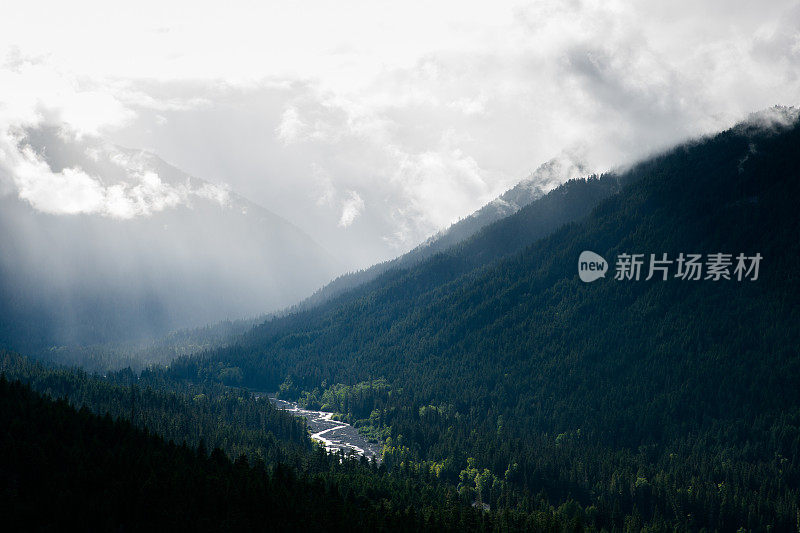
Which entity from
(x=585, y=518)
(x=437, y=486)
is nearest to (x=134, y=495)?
(x=437, y=486)

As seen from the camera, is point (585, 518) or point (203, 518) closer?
point (203, 518)

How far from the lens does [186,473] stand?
136125mm

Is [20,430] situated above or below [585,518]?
above

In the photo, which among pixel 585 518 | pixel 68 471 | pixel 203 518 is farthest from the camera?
pixel 585 518

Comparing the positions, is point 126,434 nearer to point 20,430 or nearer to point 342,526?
point 20,430

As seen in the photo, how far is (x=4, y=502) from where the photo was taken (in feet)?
361

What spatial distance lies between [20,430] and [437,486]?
101 m

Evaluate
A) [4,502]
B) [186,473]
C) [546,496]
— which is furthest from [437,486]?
[4,502]

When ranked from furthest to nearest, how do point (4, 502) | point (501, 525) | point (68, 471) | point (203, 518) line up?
1. point (501, 525)
2. point (68, 471)
3. point (203, 518)
4. point (4, 502)

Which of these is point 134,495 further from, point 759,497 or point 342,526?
point 759,497

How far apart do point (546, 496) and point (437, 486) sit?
101 ft

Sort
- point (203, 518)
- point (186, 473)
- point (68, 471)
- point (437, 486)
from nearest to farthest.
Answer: point (203, 518)
point (68, 471)
point (186, 473)
point (437, 486)

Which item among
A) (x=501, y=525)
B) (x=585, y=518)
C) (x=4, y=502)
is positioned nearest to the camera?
(x=4, y=502)

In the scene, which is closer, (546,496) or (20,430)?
(20,430)
